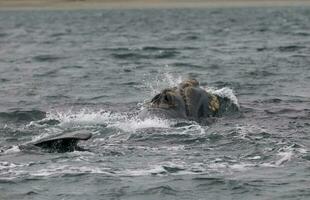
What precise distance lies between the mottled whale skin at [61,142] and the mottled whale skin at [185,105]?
470 cm

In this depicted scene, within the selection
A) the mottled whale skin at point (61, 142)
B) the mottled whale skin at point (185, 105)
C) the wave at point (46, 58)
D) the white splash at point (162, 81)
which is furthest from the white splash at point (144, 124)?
the wave at point (46, 58)

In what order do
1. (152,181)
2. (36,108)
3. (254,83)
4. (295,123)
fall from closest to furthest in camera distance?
(152,181), (295,123), (36,108), (254,83)

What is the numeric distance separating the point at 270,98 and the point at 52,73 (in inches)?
720

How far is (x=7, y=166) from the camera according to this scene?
22.7 m

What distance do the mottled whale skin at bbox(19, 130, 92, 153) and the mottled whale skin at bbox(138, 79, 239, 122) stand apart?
15.4 feet

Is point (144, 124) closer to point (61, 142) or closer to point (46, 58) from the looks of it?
point (61, 142)

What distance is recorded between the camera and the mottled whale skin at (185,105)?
28.7 m

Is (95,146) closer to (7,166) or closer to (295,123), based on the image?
(7,166)

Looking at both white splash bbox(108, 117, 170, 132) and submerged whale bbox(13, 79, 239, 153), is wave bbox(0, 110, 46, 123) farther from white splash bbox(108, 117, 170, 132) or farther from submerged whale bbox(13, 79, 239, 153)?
submerged whale bbox(13, 79, 239, 153)

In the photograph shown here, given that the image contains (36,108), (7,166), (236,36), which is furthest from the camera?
(236,36)

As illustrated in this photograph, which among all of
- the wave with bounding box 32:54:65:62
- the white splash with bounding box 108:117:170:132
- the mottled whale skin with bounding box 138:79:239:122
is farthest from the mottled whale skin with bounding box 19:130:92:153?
the wave with bounding box 32:54:65:62

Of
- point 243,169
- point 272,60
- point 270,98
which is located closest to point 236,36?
point 272,60

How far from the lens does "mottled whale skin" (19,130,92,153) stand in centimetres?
2386

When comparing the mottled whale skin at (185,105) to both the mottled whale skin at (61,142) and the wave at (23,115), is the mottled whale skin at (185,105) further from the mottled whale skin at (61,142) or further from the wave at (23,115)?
the wave at (23,115)
